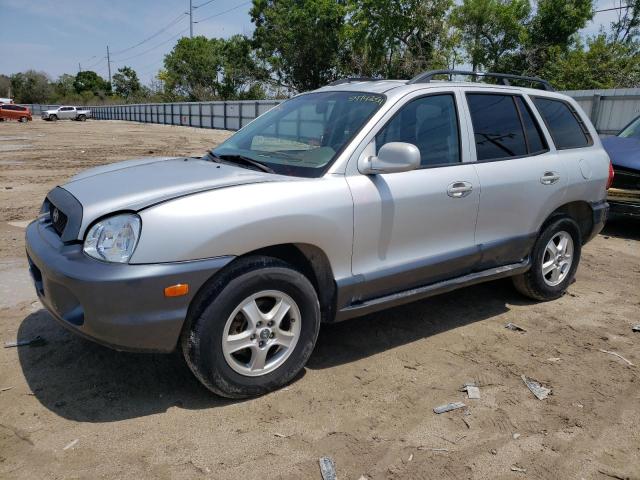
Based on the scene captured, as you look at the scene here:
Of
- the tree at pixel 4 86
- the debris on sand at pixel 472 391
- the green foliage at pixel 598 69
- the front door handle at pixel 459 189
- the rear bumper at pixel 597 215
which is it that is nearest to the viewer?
the debris on sand at pixel 472 391

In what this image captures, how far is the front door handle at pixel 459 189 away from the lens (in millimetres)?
3660

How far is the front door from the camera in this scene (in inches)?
130

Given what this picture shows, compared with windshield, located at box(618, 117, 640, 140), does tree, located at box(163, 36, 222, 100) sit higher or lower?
higher

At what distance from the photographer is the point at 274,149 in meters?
3.69

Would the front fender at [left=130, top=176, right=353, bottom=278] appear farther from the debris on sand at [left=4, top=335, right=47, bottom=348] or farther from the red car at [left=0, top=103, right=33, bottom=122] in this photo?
the red car at [left=0, top=103, right=33, bottom=122]

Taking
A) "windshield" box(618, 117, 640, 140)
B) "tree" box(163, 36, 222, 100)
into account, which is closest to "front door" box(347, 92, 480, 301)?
"windshield" box(618, 117, 640, 140)

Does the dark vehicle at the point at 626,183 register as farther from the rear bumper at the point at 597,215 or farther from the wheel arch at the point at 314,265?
the wheel arch at the point at 314,265

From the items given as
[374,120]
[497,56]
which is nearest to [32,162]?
[374,120]

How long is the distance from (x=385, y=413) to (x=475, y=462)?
0.56m

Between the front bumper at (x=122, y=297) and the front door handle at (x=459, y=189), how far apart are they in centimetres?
170

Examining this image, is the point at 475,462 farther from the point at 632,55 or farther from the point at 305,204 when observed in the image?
the point at 632,55

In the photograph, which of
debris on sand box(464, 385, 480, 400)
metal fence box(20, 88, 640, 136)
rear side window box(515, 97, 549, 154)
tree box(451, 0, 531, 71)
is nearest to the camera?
debris on sand box(464, 385, 480, 400)

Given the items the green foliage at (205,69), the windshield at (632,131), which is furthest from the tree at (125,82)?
the windshield at (632,131)

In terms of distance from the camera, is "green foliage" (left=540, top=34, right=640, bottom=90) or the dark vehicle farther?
"green foliage" (left=540, top=34, right=640, bottom=90)
